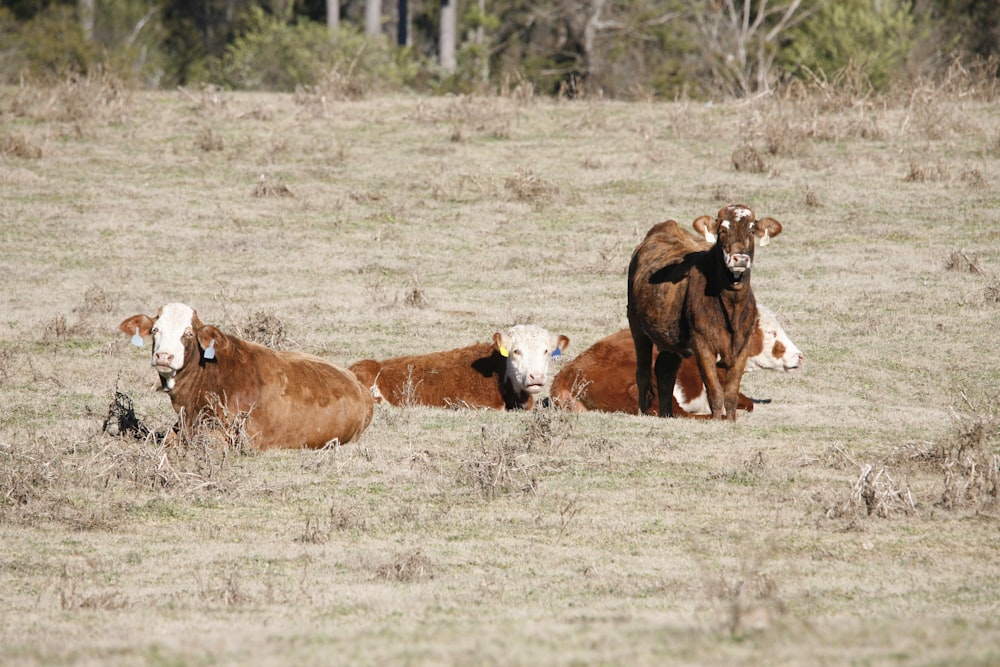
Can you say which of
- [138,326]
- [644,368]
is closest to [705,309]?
[644,368]

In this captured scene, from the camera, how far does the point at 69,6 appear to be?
154 feet

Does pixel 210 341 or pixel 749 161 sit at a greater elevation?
pixel 749 161

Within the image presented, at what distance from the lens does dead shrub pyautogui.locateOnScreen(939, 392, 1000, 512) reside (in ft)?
27.7

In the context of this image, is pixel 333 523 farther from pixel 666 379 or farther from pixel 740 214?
pixel 666 379

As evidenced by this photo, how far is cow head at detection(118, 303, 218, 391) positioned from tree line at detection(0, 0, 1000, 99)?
25851 millimetres

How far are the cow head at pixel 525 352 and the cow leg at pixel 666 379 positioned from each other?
3.43ft

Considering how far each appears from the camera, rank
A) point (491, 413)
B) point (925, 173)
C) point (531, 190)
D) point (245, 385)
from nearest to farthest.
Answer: point (245, 385), point (491, 413), point (531, 190), point (925, 173)

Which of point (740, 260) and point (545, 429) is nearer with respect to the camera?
point (545, 429)

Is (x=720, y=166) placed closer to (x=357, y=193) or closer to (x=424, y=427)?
(x=357, y=193)

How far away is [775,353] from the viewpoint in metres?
13.5

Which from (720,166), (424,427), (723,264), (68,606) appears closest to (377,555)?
(68,606)

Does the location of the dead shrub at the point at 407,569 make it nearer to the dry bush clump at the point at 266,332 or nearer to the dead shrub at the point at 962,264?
the dry bush clump at the point at 266,332

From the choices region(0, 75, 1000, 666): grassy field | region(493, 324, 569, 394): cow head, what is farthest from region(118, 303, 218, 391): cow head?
region(493, 324, 569, 394): cow head

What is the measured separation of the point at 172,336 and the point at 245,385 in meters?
0.64
